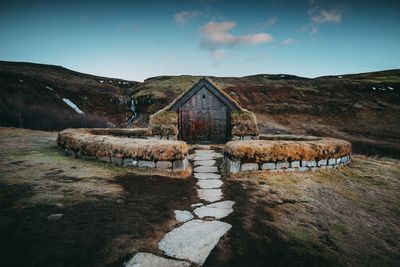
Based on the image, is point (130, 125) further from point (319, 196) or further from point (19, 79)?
point (319, 196)

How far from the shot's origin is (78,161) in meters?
8.23

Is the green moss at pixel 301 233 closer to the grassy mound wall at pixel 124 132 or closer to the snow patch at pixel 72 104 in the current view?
the grassy mound wall at pixel 124 132

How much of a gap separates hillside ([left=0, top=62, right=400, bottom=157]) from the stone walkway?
20.2 metres

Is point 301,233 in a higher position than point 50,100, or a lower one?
lower

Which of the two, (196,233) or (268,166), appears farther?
(268,166)

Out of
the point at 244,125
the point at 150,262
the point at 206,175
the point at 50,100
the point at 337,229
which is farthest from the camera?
the point at 50,100

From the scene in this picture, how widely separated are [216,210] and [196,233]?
1135 mm

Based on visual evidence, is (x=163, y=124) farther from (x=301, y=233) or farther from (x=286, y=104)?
(x=286, y=104)

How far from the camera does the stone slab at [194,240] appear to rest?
344 centimetres

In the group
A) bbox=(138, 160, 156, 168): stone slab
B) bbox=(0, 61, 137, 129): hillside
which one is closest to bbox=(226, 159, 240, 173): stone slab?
bbox=(138, 160, 156, 168): stone slab

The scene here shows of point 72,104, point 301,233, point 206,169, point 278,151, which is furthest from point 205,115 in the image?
point 72,104

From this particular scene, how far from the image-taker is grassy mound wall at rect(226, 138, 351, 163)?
773 centimetres

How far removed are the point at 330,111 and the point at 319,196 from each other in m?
33.7

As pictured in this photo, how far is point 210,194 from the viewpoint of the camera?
6164 mm
